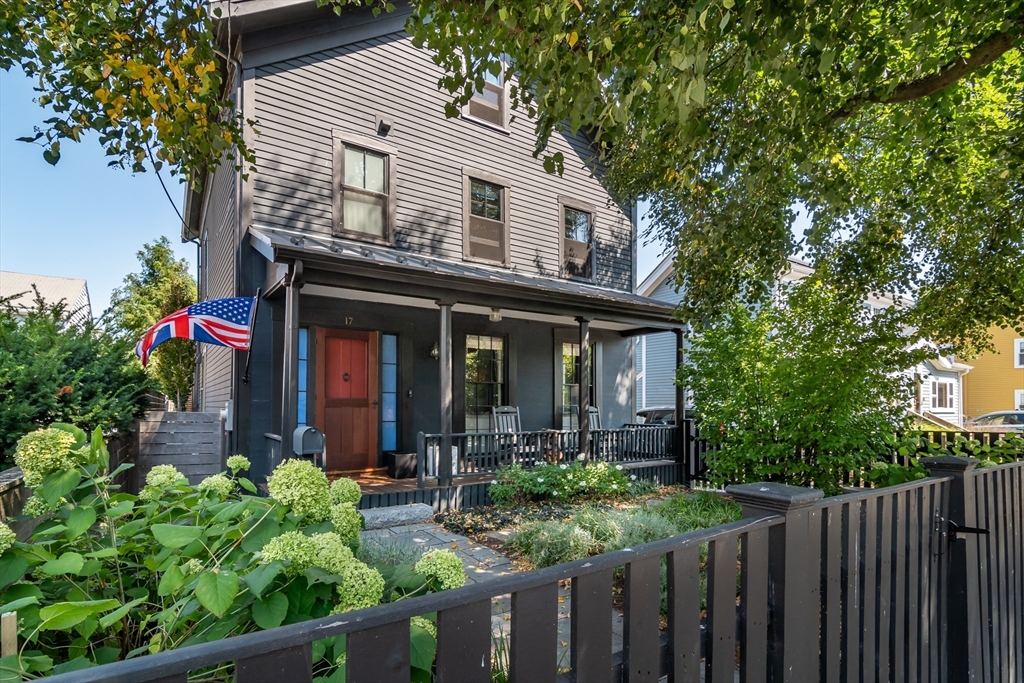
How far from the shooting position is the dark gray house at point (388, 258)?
713 cm

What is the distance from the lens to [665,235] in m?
7.58

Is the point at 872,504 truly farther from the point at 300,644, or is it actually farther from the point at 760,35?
the point at 760,35

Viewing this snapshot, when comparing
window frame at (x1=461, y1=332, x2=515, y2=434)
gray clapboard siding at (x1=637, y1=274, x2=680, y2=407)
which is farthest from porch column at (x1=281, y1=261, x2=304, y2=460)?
gray clapboard siding at (x1=637, y1=274, x2=680, y2=407)

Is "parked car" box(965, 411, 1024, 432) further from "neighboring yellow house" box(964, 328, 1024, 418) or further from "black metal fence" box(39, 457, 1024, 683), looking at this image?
"black metal fence" box(39, 457, 1024, 683)

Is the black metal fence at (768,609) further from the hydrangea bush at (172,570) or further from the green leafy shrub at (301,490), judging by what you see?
the green leafy shrub at (301,490)

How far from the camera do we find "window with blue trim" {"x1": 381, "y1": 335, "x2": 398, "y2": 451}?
27.7ft

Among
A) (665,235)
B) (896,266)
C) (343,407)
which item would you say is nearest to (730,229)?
(665,235)

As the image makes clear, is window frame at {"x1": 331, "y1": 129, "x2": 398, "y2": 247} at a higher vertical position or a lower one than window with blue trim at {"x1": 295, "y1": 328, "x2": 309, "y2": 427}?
higher

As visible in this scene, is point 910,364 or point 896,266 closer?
point 910,364

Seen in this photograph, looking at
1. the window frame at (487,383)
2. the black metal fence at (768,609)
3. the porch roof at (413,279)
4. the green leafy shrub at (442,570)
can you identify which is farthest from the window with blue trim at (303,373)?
the green leafy shrub at (442,570)

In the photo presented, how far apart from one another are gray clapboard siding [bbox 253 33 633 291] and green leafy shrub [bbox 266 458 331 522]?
5.47m

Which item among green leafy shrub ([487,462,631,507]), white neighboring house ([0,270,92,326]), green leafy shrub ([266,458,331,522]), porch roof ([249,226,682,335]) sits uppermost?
white neighboring house ([0,270,92,326])

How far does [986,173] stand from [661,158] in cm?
473

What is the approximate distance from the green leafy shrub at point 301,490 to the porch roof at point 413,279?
4.91m
